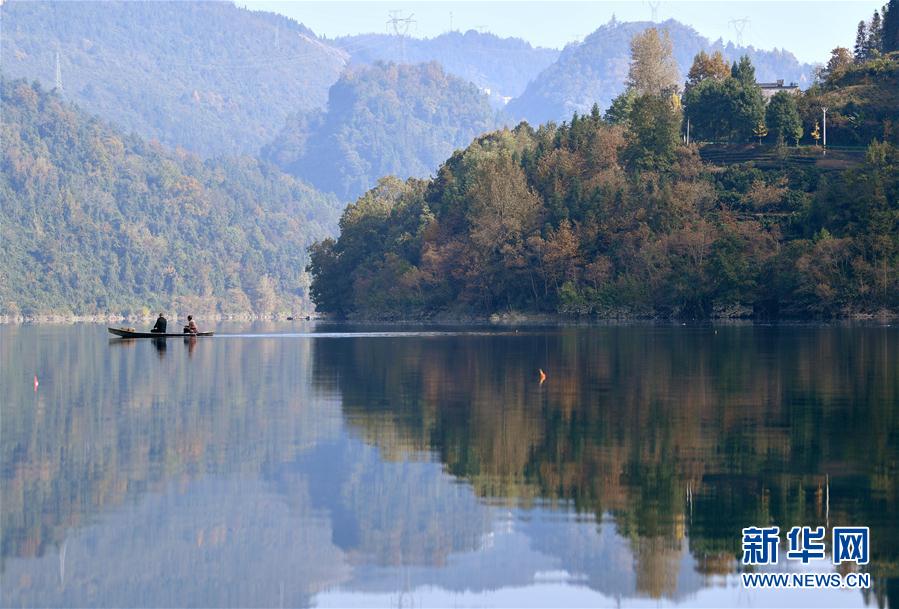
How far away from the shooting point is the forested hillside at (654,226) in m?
121

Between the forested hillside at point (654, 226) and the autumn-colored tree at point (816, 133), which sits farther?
the autumn-colored tree at point (816, 133)

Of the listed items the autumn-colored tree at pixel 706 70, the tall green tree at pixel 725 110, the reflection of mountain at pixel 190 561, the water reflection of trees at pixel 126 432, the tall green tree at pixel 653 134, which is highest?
the autumn-colored tree at pixel 706 70

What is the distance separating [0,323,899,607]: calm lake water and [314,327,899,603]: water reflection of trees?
3.8 inches

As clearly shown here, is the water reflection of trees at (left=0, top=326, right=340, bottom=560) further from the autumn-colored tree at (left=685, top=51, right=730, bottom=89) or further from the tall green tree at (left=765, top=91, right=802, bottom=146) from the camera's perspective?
the autumn-colored tree at (left=685, top=51, right=730, bottom=89)

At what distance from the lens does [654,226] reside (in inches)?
5384

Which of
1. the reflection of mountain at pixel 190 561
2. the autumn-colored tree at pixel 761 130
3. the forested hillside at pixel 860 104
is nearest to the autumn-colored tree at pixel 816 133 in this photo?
the forested hillside at pixel 860 104

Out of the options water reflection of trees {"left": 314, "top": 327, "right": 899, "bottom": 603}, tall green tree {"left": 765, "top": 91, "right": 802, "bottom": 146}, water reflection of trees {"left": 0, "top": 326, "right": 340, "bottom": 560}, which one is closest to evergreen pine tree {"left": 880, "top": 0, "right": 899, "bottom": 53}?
tall green tree {"left": 765, "top": 91, "right": 802, "bottom": 146}

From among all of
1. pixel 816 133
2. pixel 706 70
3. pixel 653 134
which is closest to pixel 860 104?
pixel 816 133

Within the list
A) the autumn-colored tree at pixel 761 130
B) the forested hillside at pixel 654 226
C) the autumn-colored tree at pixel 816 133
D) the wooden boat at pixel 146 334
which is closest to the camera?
the wooden boat at pixel 146 334

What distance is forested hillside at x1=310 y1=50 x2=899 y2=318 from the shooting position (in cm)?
12069

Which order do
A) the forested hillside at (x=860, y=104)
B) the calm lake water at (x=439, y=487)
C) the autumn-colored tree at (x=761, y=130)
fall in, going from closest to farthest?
1. the calm lake water at (x=439, y=487)
2. the autumn-colored tree at (x=761, y=130)
3. the forested hillside at (x=860, y=104)

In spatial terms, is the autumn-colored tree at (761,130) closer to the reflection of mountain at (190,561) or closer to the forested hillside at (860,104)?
the forested hillside at (860,104)

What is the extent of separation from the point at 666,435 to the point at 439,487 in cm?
798

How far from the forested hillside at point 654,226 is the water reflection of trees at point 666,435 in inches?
2384
